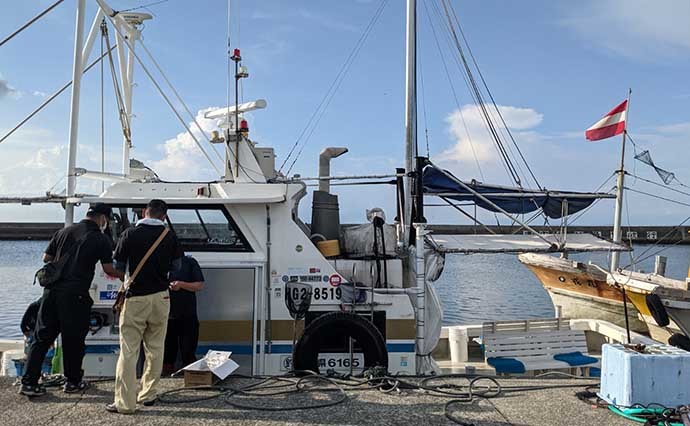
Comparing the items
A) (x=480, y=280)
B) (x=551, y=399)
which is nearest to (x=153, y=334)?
(x=551, y=399)

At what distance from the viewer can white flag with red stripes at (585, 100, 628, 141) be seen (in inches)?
570

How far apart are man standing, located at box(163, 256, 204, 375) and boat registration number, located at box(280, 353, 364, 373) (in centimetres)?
102

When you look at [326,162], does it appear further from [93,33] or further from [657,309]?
[657,309]

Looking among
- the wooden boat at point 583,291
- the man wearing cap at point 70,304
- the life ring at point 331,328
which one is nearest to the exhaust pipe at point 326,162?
the life ring at point 331,328

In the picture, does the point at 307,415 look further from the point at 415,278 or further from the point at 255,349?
the point at 415,278

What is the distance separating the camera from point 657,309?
42.2 feet

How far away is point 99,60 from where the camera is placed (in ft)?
25.0

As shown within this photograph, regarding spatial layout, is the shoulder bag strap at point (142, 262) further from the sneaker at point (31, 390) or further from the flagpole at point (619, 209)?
the flagpole at point (619, 209)

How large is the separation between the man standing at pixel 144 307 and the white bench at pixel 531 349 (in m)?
5.36

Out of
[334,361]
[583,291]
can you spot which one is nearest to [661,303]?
[583,291]

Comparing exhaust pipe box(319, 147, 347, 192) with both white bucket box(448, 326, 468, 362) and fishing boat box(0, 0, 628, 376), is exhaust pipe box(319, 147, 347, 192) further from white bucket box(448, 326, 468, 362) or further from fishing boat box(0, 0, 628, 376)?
white bucket box(448, 326, 468, 362)

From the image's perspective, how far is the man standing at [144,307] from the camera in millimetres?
4477

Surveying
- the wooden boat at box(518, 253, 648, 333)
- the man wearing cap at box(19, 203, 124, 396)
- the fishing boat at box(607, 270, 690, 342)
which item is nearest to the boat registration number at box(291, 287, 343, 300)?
the man wearing cap at box(19, 203, 124, 396)

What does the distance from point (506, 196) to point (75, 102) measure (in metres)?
5.56
